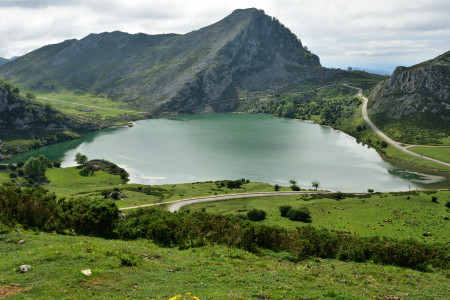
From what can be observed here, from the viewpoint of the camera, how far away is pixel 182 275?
25.0 m

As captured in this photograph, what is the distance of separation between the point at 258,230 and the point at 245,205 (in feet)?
165

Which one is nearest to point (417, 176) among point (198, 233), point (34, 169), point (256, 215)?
point (256, 215)

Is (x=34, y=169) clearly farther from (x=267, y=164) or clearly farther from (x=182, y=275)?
(x=182, y=275)

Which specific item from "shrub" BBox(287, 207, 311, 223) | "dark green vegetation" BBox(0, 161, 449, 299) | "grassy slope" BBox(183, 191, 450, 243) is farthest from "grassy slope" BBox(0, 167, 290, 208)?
"dark green vegetation" BBox(0, 161, 449, 299)

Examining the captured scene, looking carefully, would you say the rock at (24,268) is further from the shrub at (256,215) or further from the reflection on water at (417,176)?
the reflection on water at (417,176)

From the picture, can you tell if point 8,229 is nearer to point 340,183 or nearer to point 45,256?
point 45,256

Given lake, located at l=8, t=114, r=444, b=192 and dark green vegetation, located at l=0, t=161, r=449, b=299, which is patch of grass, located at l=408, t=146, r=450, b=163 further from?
dark green vegetation, located at l=0, t=161, r=449, b=299

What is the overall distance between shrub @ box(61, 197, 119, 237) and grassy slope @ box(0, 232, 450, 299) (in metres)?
6.16

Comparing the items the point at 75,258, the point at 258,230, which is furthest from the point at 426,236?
the point at 75,258

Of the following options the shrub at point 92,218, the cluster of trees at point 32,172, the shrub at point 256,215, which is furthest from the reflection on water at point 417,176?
the cluster of trees at point 32,172

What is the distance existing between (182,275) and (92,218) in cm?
1928

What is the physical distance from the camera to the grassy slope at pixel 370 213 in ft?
210

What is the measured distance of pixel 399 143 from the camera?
190 metres

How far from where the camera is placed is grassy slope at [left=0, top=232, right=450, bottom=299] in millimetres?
21297
